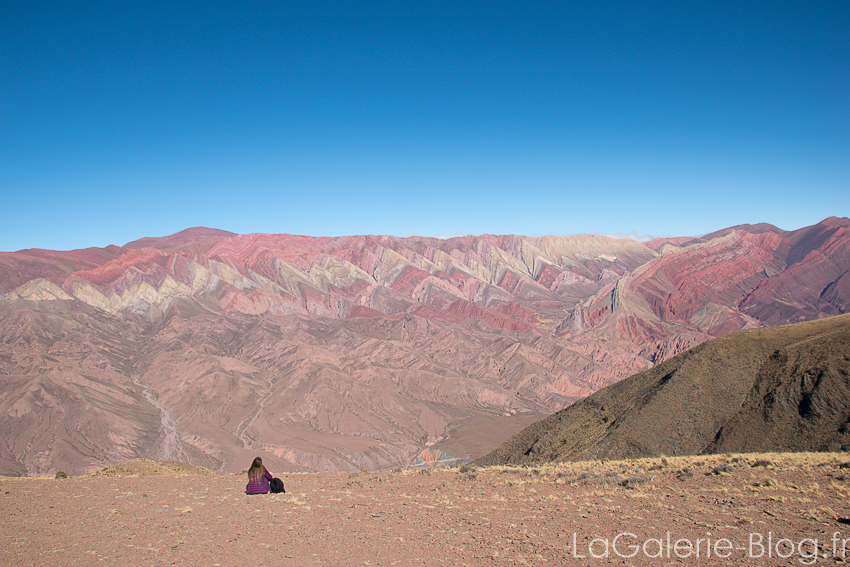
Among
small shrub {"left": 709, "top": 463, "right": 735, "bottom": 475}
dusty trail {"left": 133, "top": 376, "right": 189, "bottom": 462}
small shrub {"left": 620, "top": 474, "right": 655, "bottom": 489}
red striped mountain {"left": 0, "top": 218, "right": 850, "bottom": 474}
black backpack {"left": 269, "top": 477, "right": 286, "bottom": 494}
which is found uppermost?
small shrub {"left": 709, "top": 463, "right": 735, "bottom": 475}

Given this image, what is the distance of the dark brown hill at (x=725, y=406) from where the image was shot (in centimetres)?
2964

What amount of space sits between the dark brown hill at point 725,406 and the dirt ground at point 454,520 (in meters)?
11.7

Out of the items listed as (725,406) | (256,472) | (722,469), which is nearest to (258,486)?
(256,472)

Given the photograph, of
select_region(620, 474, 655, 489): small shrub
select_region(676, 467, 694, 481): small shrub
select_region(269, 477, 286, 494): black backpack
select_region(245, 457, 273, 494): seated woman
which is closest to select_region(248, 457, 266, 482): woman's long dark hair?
select_region(245, 457, 273, 494): seated woman

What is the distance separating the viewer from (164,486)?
18.5 metres

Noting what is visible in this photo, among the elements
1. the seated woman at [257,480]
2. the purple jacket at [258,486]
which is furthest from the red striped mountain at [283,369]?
the purple jacket at [258,486]

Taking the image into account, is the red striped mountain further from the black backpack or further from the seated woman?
the black backpack

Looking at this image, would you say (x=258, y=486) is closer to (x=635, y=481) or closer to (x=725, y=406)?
(x=635, y=481)

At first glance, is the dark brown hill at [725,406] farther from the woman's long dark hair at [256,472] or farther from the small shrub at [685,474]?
the woman's long dark hair at [256,472]

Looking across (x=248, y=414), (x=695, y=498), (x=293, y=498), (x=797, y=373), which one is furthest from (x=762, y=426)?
(x=248, y=414)

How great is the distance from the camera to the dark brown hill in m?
29.6

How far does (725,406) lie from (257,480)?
30.3 meters

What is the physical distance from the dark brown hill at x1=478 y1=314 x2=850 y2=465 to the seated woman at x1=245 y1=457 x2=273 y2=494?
21.6 m

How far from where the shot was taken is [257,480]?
674 inches
